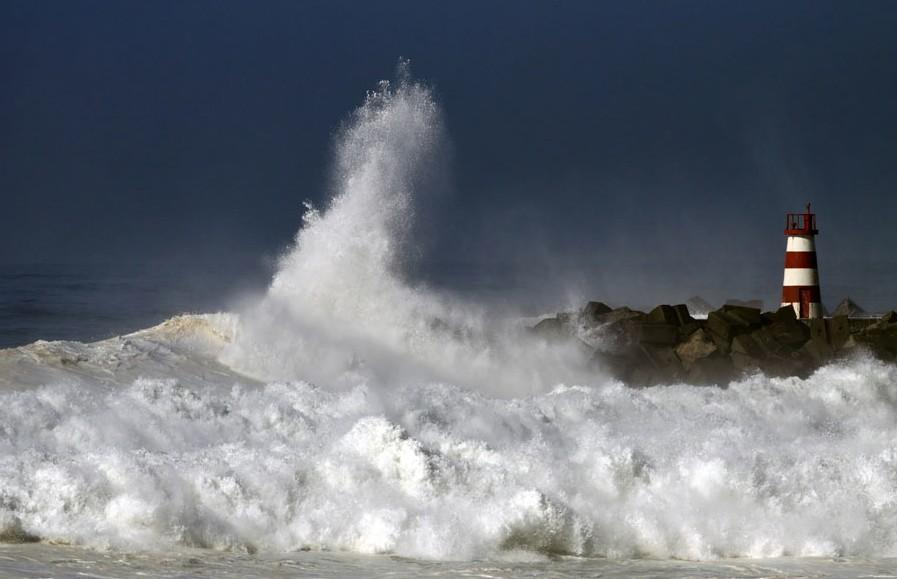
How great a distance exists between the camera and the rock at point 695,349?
41.9ft

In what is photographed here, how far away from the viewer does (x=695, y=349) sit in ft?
42.1

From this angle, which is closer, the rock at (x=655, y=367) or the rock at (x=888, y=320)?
the rock at (x=655, y=367)

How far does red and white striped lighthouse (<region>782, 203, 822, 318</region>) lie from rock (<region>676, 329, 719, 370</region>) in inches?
136

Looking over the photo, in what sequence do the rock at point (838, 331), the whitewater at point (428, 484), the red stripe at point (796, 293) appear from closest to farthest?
the whitewater at point (428, 484) < the rock at point (838, 331) < the red stripe at point (796, 293)

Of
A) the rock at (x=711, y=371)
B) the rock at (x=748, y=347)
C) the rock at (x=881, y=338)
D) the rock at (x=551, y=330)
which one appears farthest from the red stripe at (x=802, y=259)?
the rock at (x=551, y=330)

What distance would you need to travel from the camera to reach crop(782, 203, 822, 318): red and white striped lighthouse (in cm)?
1597

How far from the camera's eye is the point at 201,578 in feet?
18.2

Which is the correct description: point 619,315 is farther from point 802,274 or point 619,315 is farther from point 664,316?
point 802,274

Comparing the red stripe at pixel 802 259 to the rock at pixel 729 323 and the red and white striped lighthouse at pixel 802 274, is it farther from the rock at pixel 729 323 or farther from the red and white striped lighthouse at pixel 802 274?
the rock at pixel 729 323

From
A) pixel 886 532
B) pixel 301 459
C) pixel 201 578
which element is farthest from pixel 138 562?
pixel 886 532

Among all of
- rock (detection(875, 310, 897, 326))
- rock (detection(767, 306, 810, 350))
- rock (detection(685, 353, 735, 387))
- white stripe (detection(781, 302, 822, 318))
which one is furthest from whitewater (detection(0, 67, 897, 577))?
white stripe (detection(781, 302, 822, 318))

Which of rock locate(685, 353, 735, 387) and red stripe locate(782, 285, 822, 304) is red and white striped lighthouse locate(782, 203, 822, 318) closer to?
red stripe locate(782, 285, 822, 304)

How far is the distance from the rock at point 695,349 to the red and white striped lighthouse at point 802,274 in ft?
11.3

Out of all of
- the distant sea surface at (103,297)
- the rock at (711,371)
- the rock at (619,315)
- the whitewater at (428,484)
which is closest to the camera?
the whitewater at (428,484)
